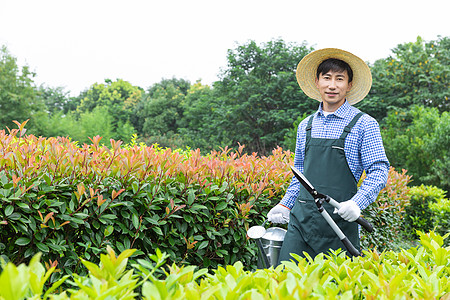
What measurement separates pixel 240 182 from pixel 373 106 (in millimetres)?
16604


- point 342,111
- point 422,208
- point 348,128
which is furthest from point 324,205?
point 422,208

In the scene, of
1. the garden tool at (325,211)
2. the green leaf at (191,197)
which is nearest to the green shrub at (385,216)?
the garden tool at (325,211)

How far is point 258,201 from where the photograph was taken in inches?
122

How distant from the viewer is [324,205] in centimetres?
234

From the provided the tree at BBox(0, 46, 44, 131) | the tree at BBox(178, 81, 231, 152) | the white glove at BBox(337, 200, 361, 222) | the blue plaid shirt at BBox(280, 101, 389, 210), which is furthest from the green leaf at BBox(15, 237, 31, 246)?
the tree at BBox(0, 46, 44, 131)

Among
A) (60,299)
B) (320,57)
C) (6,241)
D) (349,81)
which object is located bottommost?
(6,241)

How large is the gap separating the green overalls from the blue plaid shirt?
49 mm

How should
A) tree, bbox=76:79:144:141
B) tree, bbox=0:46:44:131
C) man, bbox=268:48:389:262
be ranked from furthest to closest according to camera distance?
tree, bbox=76:79:144:141 < tree, bbox=0:46:44:131 < man, bbox=268:48:389:262

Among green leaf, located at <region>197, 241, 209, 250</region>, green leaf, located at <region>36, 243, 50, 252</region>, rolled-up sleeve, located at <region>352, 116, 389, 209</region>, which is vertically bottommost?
green leaf, located at <region>197, 241, 209, 250</region>

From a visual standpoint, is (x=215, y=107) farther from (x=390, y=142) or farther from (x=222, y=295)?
(x=222, y=295)

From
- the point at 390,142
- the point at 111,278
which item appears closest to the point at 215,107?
the point at 390,142

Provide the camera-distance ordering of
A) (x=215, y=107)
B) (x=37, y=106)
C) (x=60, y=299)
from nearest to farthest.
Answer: (x=60, y=299) < (x=215, y=107) < (x=37, y=106)

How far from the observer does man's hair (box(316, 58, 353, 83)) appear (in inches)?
102

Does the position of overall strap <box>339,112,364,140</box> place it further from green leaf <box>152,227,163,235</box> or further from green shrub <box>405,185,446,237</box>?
green shrub <box>405,185,446,237</box>
